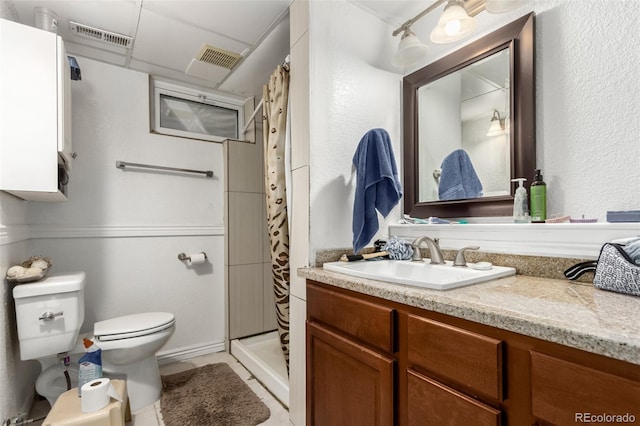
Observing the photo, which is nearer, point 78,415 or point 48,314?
point 78,415

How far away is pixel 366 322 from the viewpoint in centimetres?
98

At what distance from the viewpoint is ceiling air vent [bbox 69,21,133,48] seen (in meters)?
1.70

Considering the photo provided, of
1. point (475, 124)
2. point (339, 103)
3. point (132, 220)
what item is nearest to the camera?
point (475, 124)

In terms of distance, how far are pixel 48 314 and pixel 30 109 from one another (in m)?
0.96

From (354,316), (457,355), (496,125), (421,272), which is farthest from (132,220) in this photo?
(496,125)

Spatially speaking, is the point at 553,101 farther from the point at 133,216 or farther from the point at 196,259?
the point at 133,216

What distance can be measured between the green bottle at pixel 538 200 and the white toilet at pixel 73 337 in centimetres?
198

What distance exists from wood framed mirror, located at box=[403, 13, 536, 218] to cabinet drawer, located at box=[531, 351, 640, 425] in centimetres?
83

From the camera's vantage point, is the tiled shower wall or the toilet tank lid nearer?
the toilet tank lid

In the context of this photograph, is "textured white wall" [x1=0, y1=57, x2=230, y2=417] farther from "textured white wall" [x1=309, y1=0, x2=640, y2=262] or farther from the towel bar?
"textured white wall" [x1=309, y1=0, x2=640, y2=262]

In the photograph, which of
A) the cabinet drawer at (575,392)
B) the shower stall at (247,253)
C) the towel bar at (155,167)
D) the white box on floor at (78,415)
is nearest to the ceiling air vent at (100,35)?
the towel bar at (155,167)

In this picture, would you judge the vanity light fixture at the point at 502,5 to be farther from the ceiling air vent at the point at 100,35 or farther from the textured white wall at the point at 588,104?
the ceiling air vent at the point at 100,35

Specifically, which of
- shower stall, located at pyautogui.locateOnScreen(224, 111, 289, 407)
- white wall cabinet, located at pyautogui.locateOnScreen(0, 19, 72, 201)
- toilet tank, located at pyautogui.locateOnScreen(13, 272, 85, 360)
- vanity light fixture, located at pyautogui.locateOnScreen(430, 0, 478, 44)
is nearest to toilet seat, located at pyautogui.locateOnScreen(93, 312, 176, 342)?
toilet tank, located at pyautogui.locateOnScreen(13, 272, 85, 360)

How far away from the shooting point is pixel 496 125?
52.0 inches
